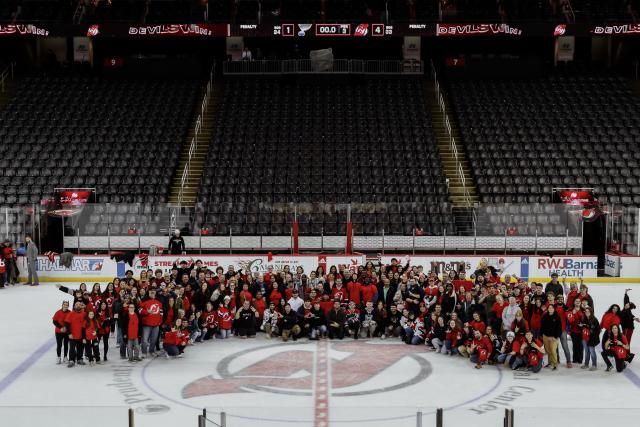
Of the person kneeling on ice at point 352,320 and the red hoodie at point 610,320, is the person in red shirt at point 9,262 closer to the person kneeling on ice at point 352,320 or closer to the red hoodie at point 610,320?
the person kneeling on ice at point 352,320

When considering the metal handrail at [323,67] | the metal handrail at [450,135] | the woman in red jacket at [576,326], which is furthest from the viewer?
the metal handrail at [323,67]

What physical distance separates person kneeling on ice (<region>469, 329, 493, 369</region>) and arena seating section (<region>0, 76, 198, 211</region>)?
17.0 meters

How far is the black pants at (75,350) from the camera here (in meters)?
14.8

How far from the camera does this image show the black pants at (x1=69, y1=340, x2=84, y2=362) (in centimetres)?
1477

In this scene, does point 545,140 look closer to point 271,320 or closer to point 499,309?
point 499,309

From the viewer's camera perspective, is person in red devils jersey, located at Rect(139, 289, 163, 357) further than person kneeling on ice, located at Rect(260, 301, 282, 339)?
No

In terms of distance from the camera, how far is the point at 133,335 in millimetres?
→ 15070

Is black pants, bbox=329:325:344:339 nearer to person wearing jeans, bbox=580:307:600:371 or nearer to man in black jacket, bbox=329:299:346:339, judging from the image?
man in black jacket, bbox=329:299:346:339

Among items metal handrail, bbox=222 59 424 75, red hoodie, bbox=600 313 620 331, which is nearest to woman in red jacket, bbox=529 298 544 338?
red hoodie, bbox=600 313 620 331

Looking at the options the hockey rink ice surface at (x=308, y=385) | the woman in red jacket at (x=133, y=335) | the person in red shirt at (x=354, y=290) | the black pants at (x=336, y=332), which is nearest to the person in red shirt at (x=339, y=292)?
the person in red shirt at (x=354, y=290)

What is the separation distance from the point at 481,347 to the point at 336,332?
3702 millimetres

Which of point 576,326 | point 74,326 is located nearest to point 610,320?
point 576,326

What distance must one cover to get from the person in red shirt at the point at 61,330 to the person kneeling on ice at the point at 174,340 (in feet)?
6.30

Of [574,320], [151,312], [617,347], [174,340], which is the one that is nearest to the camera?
[617,347]
